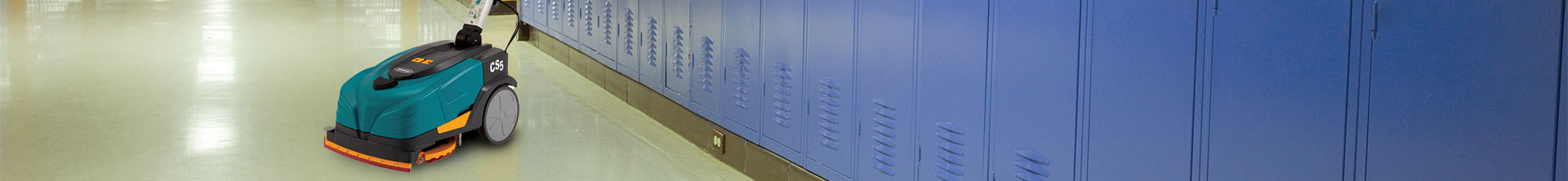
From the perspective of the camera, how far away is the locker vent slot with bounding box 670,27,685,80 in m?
4.70

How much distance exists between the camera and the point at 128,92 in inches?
229

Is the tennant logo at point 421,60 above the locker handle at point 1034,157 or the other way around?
above

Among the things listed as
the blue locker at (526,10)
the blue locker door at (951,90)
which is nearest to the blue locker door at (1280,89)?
the blue locker door at (951,90)

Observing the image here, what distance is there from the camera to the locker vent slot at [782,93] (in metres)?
3.90

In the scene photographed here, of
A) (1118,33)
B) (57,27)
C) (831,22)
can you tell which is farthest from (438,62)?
(57,27)

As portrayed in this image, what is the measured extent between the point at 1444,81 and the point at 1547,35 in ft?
0.63

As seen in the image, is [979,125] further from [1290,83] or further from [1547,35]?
[1547,35]

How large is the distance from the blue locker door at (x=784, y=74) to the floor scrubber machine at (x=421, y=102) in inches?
36.7

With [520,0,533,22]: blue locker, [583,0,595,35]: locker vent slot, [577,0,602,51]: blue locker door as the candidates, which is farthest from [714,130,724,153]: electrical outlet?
[520,0,533,22]: blue locker

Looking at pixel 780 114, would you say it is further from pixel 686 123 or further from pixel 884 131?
pixel 686 123

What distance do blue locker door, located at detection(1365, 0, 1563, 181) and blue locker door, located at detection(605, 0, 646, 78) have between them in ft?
10.8

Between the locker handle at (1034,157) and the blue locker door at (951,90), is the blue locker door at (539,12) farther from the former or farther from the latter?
the locker handle at (1034,157)

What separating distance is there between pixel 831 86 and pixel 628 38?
1.89m

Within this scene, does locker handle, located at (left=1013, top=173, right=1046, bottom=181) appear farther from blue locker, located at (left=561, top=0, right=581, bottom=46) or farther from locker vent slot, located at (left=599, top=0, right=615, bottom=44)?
blue locker, located at (left=561, top=0, right=581, bottom=46)
